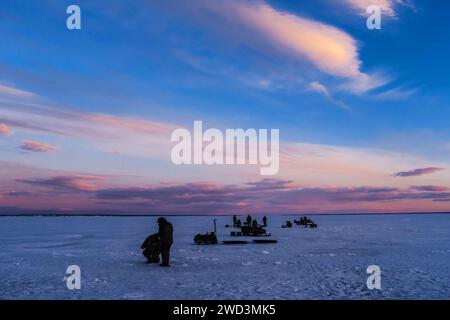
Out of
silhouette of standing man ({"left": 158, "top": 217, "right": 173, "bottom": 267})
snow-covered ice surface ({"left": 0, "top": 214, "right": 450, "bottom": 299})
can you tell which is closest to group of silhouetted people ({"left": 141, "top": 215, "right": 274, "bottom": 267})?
silhouette of standing man ({"left": 158, "top": 217, "right": 173, "bottom": 267})

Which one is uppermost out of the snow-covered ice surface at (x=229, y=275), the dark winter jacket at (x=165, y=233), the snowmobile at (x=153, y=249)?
the dark winter jacket at (x=165, y=233)

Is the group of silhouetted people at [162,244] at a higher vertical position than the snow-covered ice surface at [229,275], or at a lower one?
higher

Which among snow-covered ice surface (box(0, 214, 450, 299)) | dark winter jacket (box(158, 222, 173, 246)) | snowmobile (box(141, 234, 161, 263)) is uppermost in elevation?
dark winter jacket (box(158, 222, 173, 246))

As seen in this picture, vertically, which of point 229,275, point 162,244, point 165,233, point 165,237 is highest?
point 165,233

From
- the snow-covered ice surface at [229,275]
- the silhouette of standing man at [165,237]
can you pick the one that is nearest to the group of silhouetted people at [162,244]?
the silhouette of standing man at [165,237]

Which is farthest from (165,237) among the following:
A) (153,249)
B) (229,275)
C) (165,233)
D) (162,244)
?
(229,275)

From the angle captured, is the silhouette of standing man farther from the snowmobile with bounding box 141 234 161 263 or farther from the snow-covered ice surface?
the snowmobile with bounding box 141 234 161 263

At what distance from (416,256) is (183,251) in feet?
40.3

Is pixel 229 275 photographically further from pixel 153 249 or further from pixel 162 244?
pixel 153 249

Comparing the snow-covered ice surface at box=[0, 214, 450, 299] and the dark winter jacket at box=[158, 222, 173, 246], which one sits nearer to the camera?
the snow-covered ice surface at box=[0, 214, 450, 299]

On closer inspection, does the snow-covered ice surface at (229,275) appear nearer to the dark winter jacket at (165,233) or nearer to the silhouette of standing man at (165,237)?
the silhouette of standing man at (165,237)

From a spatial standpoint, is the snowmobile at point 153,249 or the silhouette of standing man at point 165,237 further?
the snowmobile at point 153,249
